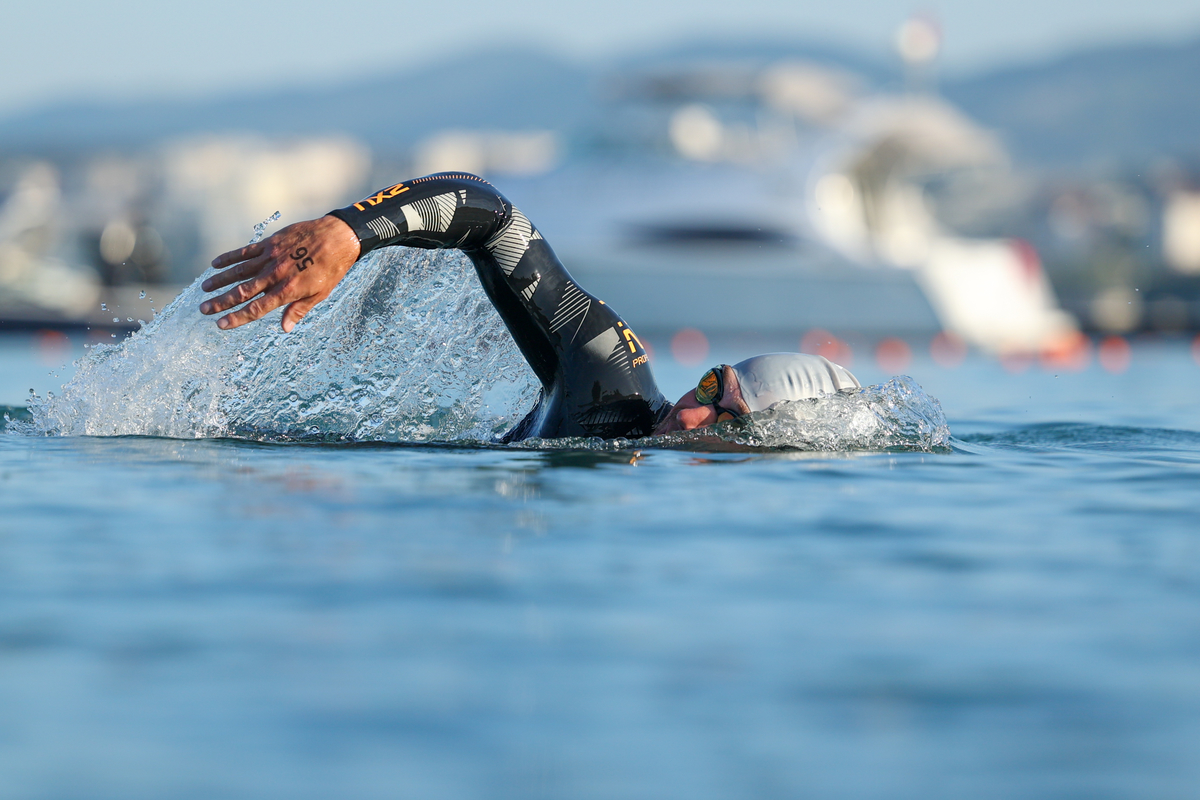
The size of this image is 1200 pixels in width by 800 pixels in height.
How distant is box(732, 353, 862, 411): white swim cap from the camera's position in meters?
5.77

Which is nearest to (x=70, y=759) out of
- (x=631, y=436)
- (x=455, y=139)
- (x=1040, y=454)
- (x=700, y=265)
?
(x=631, y=436)

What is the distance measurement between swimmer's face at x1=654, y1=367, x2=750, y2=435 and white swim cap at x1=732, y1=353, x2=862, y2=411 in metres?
0.03

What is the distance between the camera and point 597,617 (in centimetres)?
328

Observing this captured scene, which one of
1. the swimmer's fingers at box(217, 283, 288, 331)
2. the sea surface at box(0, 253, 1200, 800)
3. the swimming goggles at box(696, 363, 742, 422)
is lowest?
the sea surface at box(0, 253, 1200, 800)

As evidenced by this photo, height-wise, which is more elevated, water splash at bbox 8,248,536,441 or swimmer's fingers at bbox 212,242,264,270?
swimmer's fingers at bbox 212,242,264,270

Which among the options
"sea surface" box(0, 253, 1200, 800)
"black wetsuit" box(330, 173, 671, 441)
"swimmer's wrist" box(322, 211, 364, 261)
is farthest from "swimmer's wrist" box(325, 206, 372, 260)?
"sea surface" box(0, 253, 1200, 800)

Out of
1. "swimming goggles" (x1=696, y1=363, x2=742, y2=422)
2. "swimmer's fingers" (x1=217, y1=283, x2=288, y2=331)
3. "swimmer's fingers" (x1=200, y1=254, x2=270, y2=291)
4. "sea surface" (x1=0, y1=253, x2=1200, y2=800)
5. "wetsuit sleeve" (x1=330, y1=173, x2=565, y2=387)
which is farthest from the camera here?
"swimming goggles" (x1=696, y1=363, x2=742, y2=422)

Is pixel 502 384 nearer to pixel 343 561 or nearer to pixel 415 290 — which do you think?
pixel 415 290

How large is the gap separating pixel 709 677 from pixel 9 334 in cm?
2049

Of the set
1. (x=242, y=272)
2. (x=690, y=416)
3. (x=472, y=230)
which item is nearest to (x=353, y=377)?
(x=472, y=230)

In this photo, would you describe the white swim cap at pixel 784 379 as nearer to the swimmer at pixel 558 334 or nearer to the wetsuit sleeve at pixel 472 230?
the swimmer at pixel 558 334

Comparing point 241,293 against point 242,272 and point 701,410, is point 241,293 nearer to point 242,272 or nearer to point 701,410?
point 242,272

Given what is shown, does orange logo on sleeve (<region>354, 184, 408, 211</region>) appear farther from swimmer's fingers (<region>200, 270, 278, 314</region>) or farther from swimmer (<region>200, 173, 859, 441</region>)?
swimmer's fingers (<region>200, 270, 278, 314</region>)

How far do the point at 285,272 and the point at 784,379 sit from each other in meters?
2.10
